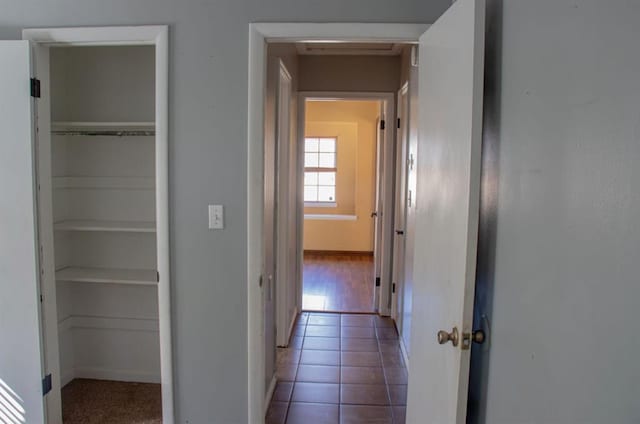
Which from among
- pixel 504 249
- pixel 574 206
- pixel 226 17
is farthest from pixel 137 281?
pixel 574 206

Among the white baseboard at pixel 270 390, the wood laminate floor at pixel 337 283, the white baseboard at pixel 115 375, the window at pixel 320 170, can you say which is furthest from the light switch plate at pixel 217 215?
the window at pixel 320 170

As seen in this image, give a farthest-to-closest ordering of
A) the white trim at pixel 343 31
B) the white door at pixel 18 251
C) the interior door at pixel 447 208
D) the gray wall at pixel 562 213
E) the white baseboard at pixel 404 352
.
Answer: the white baseboard at pixel 404 352 → the white door at pixel 18 251 → the white trim at pixel 343 31 → the interior door at pixel 447 208 → the gray wall at pixel 562 213

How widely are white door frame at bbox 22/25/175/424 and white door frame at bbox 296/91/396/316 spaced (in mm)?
1977

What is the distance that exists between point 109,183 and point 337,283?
3311mm

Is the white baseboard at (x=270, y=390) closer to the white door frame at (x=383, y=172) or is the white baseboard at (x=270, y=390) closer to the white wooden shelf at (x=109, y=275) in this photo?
the white wooden shelf at (x=109, y=275)

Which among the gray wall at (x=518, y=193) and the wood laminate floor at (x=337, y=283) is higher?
the gray wall at (x=518, y=193)

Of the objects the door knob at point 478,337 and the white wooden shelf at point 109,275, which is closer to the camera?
the door knob at point 478,337

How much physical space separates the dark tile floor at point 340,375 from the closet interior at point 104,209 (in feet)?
2.92

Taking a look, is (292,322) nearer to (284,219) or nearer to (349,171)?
(284,219)

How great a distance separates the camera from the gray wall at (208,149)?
202 cm

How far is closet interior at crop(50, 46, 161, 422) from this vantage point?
278 centimetres

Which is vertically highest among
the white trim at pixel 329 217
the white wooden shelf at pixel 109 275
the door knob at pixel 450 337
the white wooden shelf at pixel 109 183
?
the white wooden shelf at pixel 109 183

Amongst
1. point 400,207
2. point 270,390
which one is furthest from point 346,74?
point 270,390

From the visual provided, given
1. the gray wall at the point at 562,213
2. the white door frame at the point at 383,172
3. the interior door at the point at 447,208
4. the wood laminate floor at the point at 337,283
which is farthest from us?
the wood laminate floor at the point at 337,283
